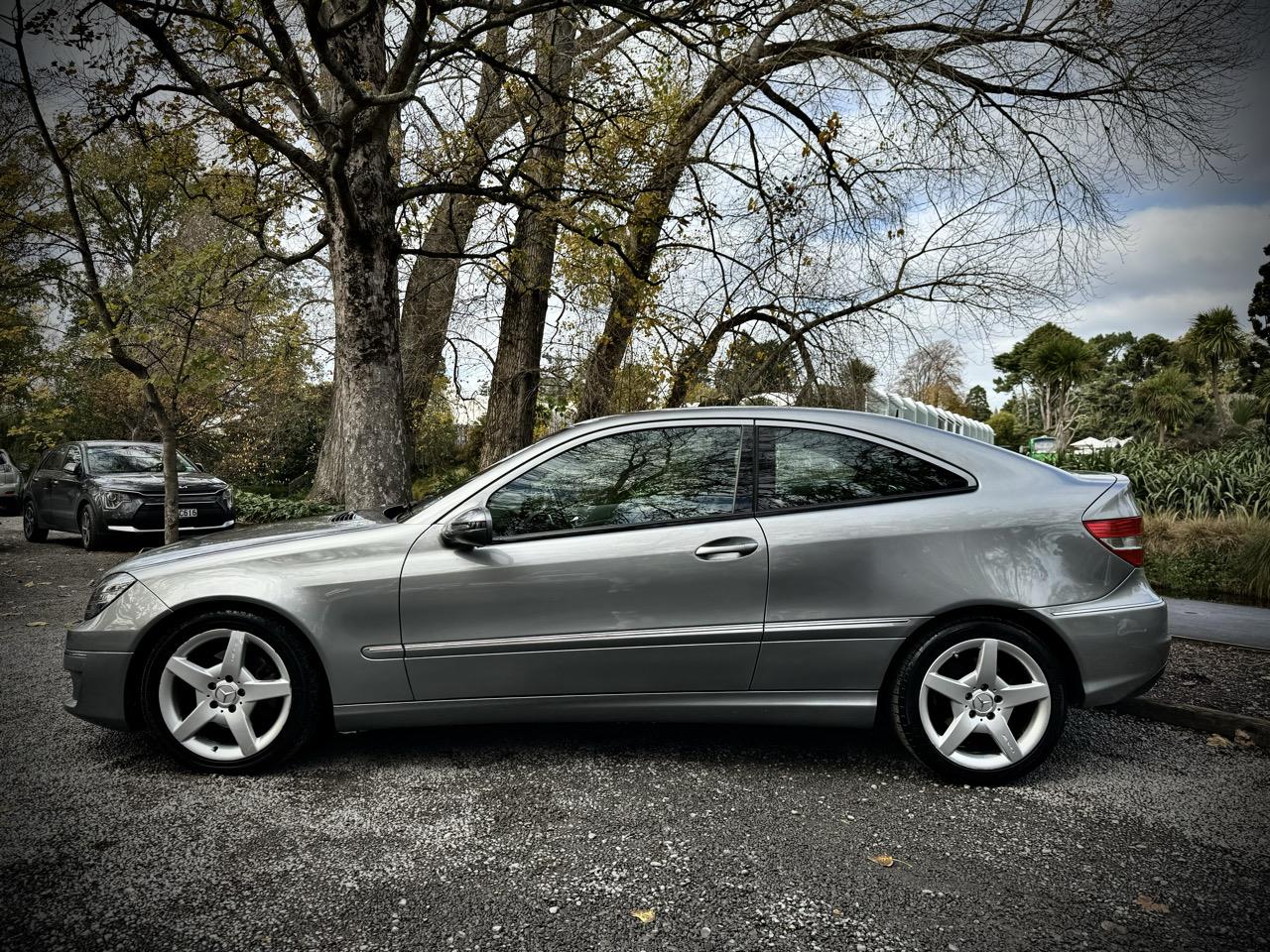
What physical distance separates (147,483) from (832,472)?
11174mm

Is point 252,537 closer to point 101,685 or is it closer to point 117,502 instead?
point 101,685

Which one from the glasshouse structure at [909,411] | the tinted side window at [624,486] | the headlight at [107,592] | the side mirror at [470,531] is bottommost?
the headlight at [107,592]

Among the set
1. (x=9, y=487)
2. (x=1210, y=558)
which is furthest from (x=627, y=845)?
(x=9, y=487)

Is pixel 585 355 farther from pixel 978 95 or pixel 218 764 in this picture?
A: pixel 218 764

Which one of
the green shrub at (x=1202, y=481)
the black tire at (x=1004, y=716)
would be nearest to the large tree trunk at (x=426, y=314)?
the green shrub at (x=1202, y=481)

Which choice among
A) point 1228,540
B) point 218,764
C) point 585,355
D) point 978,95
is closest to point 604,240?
point 585,355

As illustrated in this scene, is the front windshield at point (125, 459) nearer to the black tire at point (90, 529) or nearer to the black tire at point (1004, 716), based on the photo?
the black tire at point (90, 529)

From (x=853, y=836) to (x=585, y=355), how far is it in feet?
33.7

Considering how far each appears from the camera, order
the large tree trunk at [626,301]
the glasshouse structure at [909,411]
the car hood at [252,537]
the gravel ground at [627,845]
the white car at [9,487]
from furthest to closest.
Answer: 1. the white car at [9,487]
2. the glasshouse structure at [909,411]
3. the large tree trunk at [626,301]
4. the car hood at [252,537]
5. the gravel ground at [627,845]

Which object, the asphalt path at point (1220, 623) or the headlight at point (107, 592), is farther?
the asphalt path at point (1220, 623)

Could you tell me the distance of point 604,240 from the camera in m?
9.53

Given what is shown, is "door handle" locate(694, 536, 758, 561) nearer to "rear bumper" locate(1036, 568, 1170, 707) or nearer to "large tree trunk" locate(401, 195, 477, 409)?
"rear bumper" locate(1036, 568, 1170, 707)

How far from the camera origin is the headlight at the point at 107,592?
3318mm

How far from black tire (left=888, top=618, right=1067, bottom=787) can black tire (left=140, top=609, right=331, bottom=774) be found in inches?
97.5
